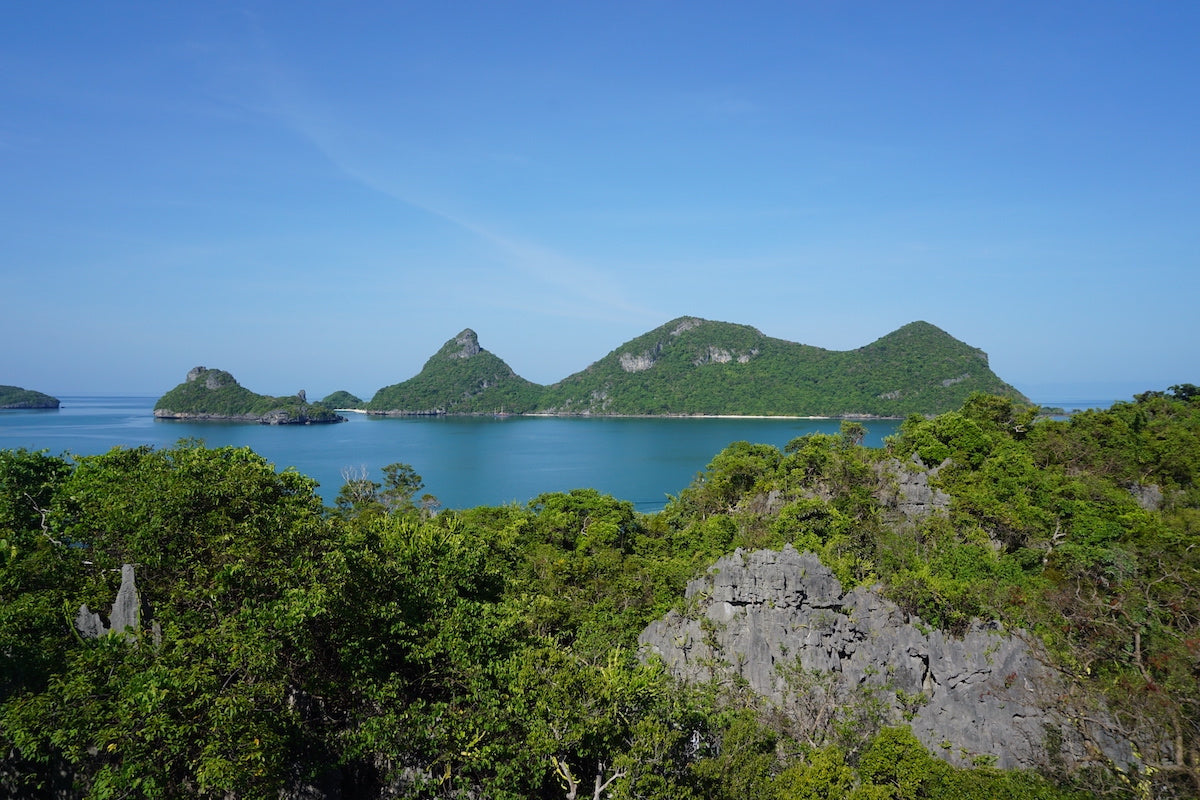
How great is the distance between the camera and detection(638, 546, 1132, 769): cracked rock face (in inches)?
532

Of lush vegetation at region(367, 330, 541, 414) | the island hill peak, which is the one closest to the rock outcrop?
the island hill peak

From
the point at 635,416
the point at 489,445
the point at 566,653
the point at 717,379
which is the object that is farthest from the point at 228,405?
the point at 566,653

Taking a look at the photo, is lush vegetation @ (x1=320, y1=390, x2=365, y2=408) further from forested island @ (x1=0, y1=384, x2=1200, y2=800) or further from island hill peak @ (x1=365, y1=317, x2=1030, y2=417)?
forested island @ (x1=0, y1=384, x2=1200, y2=800)

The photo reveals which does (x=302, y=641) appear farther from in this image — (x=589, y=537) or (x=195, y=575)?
(x=589, y=537)

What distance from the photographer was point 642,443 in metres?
90.8

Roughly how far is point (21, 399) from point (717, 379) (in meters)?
156

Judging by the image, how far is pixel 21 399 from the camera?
152 meters

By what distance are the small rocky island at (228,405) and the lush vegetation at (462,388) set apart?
28276 mm

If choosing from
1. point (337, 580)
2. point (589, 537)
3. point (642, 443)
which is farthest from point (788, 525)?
point (642, 443)

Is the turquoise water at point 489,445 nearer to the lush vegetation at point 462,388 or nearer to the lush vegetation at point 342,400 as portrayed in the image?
the lush vegetation at point 462,388

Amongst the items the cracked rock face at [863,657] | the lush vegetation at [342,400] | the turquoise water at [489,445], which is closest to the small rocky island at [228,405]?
the turquoise water at [489,445]

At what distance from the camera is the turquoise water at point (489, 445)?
59.9 metres

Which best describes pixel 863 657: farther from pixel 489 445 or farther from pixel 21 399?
pixel 21 399

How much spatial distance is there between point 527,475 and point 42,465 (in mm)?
49204
